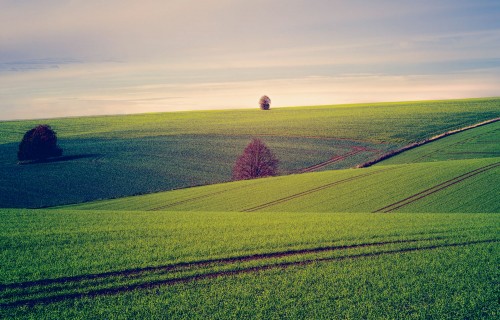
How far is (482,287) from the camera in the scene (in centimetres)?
993

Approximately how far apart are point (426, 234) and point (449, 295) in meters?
5.11

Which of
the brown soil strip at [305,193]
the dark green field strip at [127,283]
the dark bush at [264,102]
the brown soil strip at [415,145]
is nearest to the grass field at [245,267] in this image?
the dark green field strip at [127,283]

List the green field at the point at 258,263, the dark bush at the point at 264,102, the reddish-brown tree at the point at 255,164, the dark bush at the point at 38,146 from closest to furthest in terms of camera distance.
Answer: the green field at the point at 258,263 → the reddish-brown tree at the point at 255,164 → the dark bush at the point at 38,146 → the dark bush at the point at 264,102

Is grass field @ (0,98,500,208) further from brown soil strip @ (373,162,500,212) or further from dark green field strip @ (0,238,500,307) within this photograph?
dark green field strip @ (0,238,500,307)

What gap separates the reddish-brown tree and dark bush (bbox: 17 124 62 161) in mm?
29718

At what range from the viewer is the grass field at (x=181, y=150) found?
38219 mm

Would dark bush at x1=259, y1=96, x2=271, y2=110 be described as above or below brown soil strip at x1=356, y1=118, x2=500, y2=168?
above

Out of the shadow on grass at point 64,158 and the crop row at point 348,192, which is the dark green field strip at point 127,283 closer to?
the crop row at point 348,192

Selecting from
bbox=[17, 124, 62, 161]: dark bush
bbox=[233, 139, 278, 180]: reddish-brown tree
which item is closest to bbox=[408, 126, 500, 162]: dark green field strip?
bbox=[233, 139, 278, 180]: reddish-brown tree

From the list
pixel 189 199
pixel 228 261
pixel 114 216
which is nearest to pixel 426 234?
pixel 228 261

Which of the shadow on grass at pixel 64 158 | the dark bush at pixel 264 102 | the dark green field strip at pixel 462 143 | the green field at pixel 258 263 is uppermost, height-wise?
the dark bush at pixel 264 102

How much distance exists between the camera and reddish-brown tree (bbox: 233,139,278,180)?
134 ft

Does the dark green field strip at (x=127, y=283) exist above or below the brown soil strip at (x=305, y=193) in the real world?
above

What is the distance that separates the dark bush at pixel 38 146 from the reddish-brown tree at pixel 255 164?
29.7 metres
